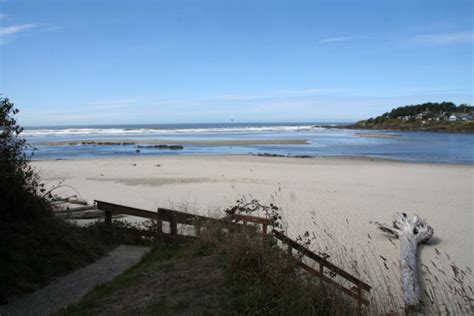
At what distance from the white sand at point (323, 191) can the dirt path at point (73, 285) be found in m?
1.85

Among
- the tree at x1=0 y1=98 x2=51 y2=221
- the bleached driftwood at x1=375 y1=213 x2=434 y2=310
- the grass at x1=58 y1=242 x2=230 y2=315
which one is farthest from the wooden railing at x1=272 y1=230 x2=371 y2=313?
the tree at x1=0 y1=98 x2=51 y2=221

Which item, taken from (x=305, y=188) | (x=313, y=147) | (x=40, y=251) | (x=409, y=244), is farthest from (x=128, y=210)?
(x=313, y=147)

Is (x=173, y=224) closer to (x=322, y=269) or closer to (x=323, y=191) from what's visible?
(x=322, y=269)

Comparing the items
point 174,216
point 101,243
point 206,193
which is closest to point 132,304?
point 174,216

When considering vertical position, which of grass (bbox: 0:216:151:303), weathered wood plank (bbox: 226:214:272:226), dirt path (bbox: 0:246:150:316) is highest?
weathered wood plank (bbox: 226:214:272:226)

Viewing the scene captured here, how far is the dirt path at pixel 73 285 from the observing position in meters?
5.44

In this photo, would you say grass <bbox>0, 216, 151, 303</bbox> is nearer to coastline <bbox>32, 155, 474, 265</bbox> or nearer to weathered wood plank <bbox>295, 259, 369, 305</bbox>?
weathered wood plank <bbox>295, 259, 369, 305</bbox>

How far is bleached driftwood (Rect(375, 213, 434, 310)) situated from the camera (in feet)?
22.2

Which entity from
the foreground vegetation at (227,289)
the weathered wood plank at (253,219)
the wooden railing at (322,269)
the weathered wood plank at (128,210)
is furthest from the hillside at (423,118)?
the foreground vegetation at (227,289)

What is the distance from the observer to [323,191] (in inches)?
667

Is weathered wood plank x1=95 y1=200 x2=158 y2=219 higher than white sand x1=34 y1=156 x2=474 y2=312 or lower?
higher

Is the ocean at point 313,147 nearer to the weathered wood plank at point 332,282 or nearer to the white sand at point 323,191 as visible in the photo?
the white sand at point 323,191

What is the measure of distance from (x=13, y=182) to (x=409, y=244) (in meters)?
7.85

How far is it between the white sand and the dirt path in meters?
1.85
